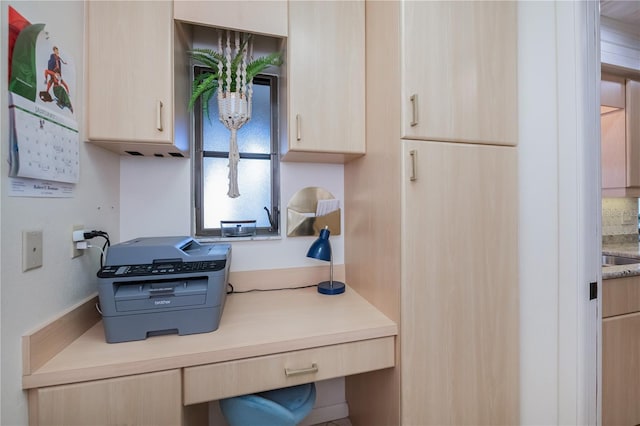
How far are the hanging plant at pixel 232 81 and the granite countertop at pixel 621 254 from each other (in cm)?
214

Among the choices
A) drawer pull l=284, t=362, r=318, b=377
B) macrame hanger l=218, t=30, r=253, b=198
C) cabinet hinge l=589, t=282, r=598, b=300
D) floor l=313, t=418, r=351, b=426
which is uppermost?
macrame hanger l=218, t=30, r=253, b=198

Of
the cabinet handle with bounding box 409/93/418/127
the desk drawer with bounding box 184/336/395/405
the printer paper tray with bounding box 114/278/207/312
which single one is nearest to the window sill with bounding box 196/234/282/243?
the printer paper tray with bounding box 114/278/207/312

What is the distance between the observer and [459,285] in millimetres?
1132

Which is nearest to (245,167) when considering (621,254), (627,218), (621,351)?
(621,351)

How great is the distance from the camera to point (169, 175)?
1446 millimetres

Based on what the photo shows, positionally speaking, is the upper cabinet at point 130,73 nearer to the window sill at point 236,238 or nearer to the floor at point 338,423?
the window sill at point 236,238

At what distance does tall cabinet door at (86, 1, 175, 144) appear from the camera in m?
1.06

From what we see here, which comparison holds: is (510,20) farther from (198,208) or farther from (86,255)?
(86,255)

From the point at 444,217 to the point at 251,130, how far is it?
1218mm

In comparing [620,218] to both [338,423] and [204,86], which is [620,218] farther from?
[204,86]

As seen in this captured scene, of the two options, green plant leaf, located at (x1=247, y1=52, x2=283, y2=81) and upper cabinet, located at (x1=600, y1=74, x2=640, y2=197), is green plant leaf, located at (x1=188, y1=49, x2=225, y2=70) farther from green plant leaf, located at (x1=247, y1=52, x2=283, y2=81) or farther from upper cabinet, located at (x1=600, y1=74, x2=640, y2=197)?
upper cabinet, located at (x1=600, y1=74, x2=640, y2=197)

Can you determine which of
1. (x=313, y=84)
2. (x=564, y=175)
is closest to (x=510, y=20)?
(x=564, y=175)

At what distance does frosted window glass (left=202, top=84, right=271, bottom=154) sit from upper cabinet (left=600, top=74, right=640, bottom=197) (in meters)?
2.44

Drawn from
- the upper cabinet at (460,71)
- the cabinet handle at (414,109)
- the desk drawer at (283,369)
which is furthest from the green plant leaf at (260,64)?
the desk drawer at (283,369)
